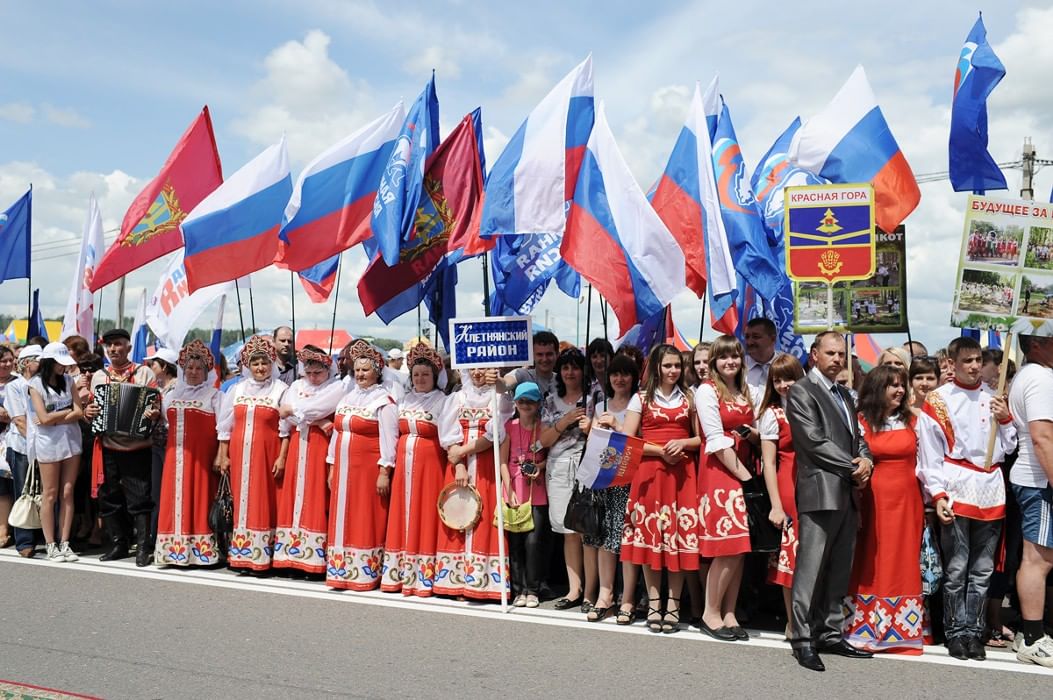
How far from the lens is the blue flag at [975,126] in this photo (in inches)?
Result: 289

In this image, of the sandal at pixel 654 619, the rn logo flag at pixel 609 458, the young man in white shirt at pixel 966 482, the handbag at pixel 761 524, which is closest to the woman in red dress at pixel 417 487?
the rn logo flag at pixel 609 458

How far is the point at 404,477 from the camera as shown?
23.7 feet

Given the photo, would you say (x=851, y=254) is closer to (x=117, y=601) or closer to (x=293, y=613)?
(x=293, y=613)

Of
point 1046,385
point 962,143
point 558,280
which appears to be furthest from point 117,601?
point 962,143

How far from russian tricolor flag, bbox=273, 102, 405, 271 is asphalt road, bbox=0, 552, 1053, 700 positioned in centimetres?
299

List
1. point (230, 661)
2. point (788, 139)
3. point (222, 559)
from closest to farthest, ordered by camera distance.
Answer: point (230, 661), point (222, 559), point (788, 139)

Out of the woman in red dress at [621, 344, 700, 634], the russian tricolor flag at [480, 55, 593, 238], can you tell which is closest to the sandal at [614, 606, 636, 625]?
the woman in red dress at [621, 344, 700, 634]

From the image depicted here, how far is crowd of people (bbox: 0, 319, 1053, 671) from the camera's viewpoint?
5586 mm

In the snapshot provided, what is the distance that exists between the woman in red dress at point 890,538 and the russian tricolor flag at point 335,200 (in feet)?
15.1

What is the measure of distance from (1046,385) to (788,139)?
5.26 metres

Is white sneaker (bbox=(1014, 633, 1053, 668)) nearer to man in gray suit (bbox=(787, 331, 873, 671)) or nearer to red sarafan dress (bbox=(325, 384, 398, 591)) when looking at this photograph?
man in gray suit (bbox=(787, 331, 873, 671))

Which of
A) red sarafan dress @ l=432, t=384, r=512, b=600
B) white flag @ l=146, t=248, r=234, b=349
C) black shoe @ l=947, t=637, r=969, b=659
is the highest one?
white flag @ l=146, t=248, r=234, b=349

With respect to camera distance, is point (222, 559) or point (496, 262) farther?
point (496, 262)

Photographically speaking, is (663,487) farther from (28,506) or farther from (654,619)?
(28,506)
